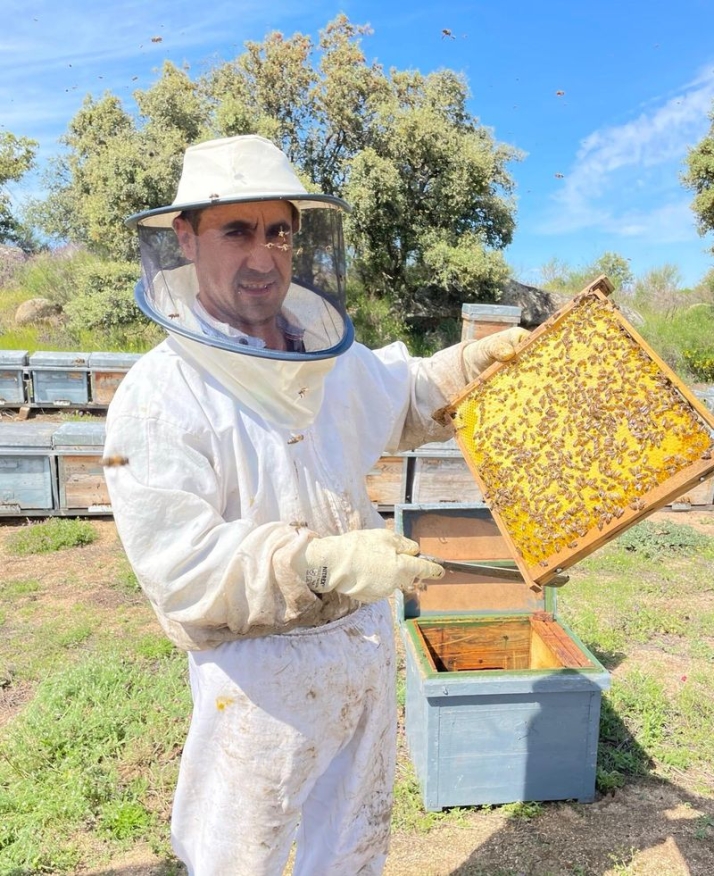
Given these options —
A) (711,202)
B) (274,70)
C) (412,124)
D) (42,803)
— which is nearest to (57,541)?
(42,803)

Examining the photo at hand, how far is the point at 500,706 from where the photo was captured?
2.94 m

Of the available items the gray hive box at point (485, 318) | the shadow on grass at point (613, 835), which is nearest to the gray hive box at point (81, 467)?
the gray hive box at point (485, 318)

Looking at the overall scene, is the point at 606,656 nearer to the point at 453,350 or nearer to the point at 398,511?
the point at 398,511

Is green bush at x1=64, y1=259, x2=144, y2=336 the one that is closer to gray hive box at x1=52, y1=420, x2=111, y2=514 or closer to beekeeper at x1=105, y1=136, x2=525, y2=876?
gray hive box at x1=52, y1=420, x2=111, y2=514

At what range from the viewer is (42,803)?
9.85 feet

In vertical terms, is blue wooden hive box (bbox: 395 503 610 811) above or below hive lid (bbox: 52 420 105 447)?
below

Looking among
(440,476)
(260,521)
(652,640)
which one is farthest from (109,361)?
(260,521)

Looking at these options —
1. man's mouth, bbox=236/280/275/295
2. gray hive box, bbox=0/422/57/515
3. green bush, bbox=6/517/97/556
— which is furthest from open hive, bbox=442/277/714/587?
gray hive box, bbox=0/422/57/515

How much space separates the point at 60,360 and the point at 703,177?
13202 millimetres

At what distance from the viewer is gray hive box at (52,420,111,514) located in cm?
614

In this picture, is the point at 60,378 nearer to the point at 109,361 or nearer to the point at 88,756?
the point at 109,361

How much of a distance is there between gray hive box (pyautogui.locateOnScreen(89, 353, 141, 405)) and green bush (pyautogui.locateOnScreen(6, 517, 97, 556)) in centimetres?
340

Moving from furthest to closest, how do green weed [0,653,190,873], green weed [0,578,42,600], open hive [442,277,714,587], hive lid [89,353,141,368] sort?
1. hive lid [89,353,141,368]
2. green weed [0,578,42,600]
3. green weed [0,653,190,873]
4. open hive [442,277,714,587]

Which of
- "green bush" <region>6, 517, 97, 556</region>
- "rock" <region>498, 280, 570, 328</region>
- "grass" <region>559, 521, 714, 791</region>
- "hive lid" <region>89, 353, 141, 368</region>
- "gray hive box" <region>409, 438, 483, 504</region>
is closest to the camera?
"grass" <region>559, 521, 714, 791</region>
